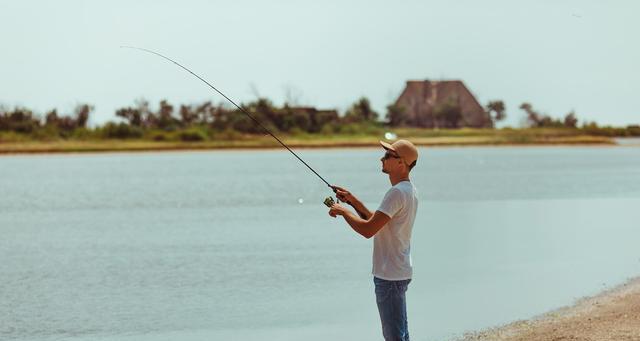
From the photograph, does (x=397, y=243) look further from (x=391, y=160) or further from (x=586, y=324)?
(x=586, y=324)

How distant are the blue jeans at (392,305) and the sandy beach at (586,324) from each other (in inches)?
88.2

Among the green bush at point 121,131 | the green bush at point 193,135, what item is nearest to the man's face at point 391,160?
the green bush at point 193,135

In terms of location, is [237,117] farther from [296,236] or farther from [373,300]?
[373,300]

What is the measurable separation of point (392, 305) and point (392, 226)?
1.28 ft

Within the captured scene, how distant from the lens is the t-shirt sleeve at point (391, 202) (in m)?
5.09

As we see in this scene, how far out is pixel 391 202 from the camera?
510 cm

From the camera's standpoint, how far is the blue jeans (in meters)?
5.25

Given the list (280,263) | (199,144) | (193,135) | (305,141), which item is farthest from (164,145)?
(280,263)

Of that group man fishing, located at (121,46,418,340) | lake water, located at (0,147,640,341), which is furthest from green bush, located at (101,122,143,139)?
man fishing, located at (121,46,418,340)

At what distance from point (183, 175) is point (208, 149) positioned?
25.4 m

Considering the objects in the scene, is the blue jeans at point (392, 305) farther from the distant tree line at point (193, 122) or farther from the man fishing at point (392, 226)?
Result: the distant tree line at point (193, 122)

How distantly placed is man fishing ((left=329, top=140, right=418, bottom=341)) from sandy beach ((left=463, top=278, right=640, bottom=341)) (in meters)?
2.30

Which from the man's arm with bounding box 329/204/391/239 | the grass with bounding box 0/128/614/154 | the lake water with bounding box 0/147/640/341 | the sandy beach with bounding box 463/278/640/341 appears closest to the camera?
the man's arm with bounding box 329/204/391/239

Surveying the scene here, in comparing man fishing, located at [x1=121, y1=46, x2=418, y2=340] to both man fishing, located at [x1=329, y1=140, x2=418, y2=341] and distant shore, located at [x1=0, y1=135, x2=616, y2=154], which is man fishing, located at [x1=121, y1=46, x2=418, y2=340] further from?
distant shore, located at [x1=0, y1=135, x2=616, y2=154]
